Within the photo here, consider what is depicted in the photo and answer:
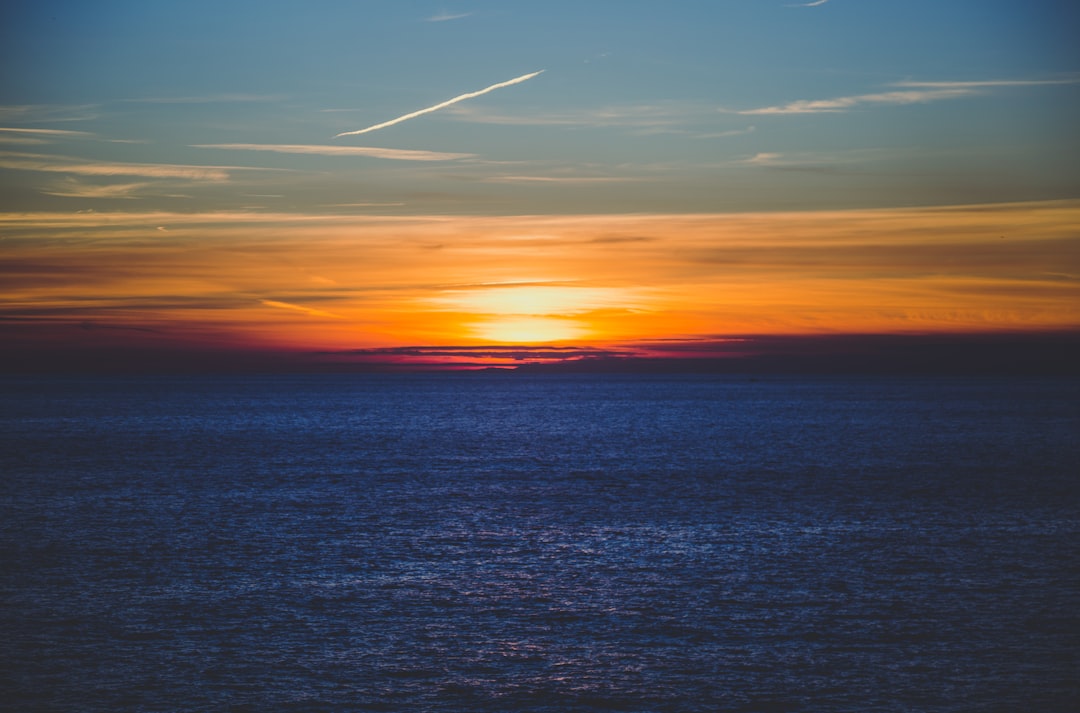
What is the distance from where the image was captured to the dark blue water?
82.9 feet

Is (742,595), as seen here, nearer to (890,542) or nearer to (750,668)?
(750,668)

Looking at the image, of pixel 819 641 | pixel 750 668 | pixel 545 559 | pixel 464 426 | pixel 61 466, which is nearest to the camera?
pixel 750 668

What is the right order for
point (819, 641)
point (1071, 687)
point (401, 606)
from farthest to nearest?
point (401, 606), point (819, 641), point (1071, 687)

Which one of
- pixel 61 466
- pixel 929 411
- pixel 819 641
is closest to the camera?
pixel 819 641

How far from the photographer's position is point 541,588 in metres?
35.5

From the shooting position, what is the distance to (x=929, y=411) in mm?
188750

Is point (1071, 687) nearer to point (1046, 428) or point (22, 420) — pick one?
point (1046, 428)

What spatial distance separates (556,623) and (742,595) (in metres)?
7.40

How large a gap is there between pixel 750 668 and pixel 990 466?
6322 centimetres

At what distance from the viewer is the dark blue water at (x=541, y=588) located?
25266mm

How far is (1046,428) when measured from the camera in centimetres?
13662

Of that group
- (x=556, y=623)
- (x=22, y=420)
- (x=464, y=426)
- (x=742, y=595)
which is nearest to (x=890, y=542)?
(x=742, y=595)

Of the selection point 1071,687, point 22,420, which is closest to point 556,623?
point 1071,687

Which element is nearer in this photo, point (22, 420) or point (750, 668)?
point (750, 668)
